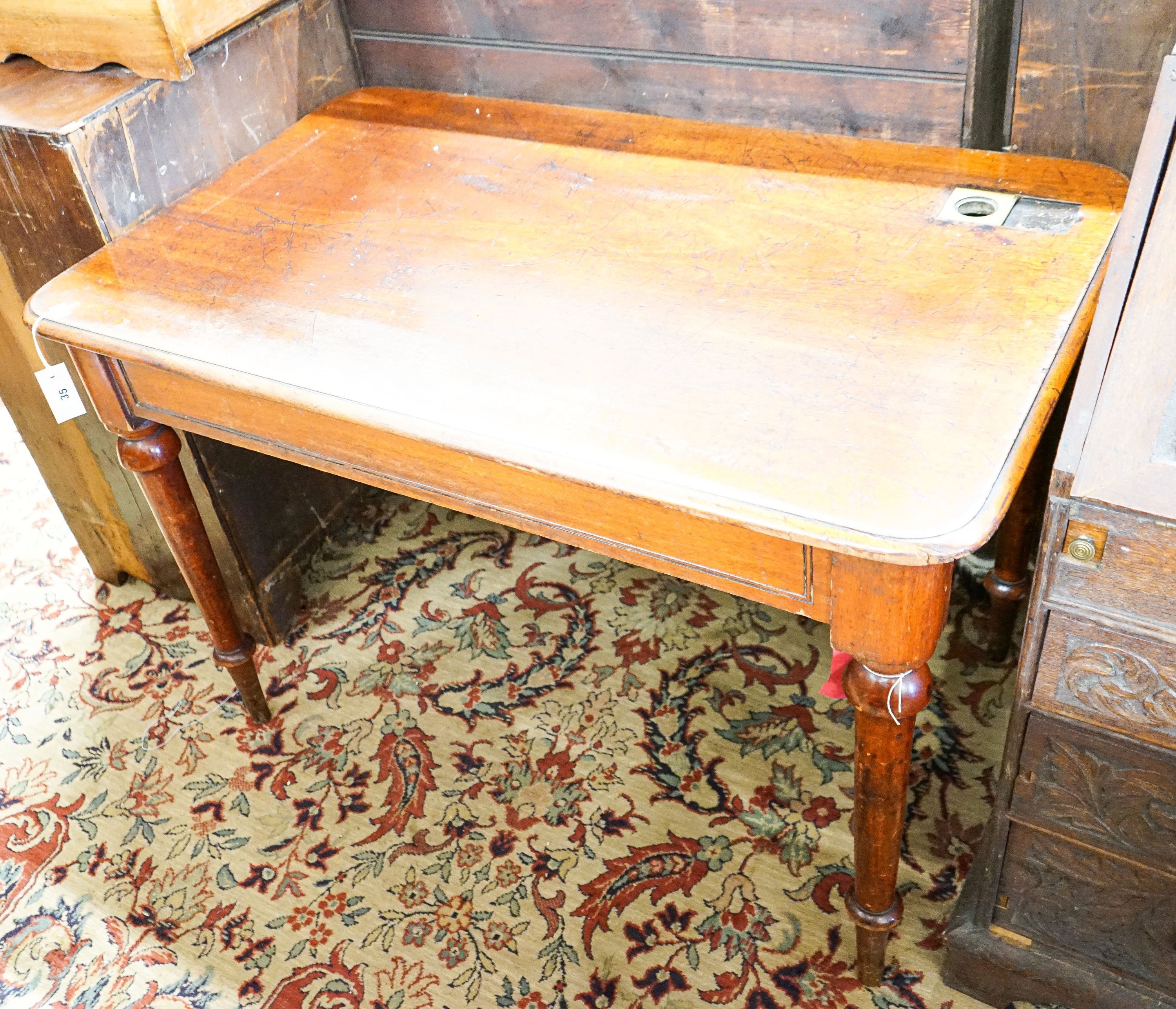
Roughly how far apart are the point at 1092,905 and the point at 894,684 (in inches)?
16.6

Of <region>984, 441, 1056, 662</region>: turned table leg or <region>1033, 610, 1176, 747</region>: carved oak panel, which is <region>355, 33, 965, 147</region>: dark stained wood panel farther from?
<region>1033, 610, 1176, 747</region>: carved oak panel

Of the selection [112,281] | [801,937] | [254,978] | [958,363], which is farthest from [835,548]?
[254,978]

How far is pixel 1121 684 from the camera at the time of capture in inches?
41.4

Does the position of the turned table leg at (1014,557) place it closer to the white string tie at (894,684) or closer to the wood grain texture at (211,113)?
the white string tie at (894,684)

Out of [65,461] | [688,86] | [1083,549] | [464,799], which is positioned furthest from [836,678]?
[65,461]

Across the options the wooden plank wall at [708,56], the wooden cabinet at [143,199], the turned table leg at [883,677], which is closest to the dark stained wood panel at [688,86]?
the wooden plank wall at [708,56]

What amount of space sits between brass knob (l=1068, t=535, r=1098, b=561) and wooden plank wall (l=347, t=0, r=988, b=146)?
70 centimetres

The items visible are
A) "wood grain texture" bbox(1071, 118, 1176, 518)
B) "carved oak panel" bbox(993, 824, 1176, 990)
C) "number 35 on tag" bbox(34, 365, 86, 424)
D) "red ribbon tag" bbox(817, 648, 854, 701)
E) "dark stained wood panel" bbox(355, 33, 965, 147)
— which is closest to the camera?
"wood grain texture" bbox(1071, 118, 1176, 518)

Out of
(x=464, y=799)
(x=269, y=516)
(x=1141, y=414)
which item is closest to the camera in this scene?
(x=1141, y=414)

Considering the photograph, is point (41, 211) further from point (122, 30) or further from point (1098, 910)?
point (1098, 910)

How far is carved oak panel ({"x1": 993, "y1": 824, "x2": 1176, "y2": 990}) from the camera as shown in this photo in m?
1.22

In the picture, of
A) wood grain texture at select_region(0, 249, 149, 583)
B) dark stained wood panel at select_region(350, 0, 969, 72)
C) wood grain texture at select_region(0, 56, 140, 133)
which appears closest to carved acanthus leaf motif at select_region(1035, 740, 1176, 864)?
dark stained wood panel at select_region(350, 0, 969, 72)

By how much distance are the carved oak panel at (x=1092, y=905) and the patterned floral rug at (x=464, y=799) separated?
20cm

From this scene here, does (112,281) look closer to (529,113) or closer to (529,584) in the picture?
(529,113)
